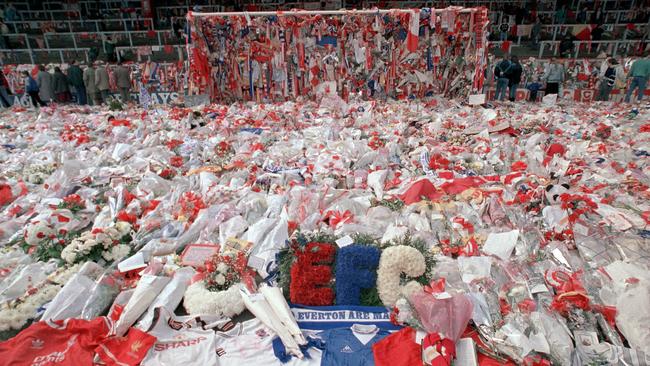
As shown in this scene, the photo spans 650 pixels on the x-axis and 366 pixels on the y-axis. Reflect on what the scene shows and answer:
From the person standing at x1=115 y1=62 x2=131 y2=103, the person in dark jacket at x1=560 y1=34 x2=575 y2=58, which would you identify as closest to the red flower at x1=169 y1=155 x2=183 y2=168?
the person standing at x1=115 y1=62 x2=131 y2=103

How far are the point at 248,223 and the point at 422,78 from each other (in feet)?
24.0

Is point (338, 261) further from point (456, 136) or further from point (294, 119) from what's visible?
point (294, 119)

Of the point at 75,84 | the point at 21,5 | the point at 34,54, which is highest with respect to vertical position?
the point at 21,5

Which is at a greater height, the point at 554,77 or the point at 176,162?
the point at 554,77

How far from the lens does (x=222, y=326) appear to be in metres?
2.68

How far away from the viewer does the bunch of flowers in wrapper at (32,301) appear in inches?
105

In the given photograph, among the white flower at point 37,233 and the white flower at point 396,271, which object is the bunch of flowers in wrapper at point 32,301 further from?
the white flower at point 396,271

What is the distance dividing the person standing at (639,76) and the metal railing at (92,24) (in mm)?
17631

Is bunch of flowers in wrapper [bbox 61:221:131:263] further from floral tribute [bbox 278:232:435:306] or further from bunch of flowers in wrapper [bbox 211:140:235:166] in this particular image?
bunch of flowers in wrapper [bbox 211:140:235:166]

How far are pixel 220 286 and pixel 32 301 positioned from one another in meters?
1.36

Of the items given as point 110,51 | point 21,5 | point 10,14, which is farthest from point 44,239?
point 21,5

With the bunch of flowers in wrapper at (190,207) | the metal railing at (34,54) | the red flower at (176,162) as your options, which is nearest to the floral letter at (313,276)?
the bunch of flowers in wrapper at (190,207)

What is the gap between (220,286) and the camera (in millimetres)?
2967

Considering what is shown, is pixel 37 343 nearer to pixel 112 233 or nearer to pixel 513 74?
pixel 112 233
